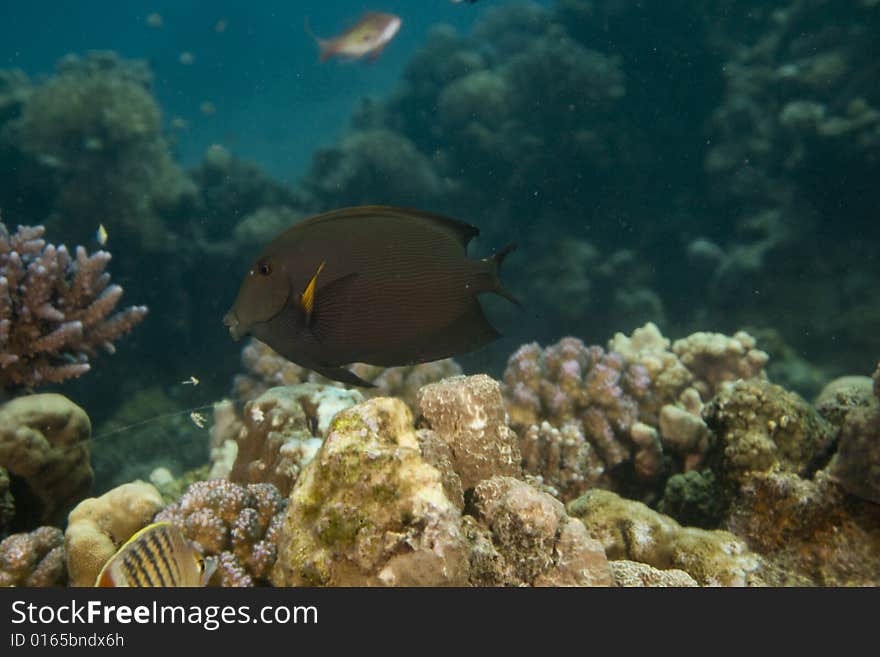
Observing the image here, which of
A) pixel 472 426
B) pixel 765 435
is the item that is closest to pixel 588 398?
pixel 765 435

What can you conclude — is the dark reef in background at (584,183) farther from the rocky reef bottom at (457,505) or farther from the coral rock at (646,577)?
the coral rock at (646,577)

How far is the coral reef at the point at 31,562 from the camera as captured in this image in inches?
91.5

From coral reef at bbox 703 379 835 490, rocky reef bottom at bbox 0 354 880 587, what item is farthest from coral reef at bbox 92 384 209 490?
coral reef at bbox 703 379 835 490

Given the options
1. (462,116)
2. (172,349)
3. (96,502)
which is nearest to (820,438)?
(96,502)

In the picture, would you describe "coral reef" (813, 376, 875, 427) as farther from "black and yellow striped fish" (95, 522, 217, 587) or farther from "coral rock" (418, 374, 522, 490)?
"black and yellow striped fish" (95, 522, 217, 587)

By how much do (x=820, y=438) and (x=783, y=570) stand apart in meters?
0.96

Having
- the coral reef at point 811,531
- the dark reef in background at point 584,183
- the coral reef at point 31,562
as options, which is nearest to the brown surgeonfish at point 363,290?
the coral reef at point 31,562

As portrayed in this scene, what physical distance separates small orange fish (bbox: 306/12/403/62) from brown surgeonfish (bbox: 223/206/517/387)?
19.7 feet

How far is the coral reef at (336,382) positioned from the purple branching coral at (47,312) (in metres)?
1.38

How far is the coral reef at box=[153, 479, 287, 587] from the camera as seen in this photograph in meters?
2.10

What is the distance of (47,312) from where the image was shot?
3.56 m

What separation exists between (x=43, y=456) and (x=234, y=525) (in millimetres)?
1657

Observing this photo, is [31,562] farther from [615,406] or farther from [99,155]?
[99,155]

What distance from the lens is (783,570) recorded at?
2330 mm
